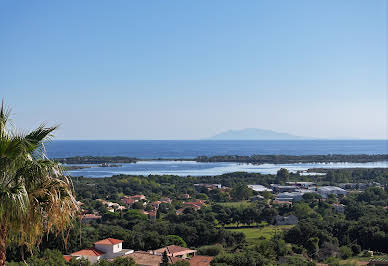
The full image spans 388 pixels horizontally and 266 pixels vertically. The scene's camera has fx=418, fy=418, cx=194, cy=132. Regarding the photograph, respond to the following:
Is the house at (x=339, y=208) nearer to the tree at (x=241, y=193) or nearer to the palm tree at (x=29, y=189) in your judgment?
the tree at (x=241, y=193)

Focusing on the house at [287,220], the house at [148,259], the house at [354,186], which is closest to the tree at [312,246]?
the house at [287,220]

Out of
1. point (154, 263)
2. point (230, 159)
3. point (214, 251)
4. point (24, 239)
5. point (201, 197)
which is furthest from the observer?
point (230, 159)

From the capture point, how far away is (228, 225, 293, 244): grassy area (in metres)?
28.7

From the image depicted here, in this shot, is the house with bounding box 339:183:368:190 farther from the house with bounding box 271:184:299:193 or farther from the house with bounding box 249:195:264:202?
the house with bounding box 249:195:264:202

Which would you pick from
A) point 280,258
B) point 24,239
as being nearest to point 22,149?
point 24,239

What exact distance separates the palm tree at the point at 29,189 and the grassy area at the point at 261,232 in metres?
23.4

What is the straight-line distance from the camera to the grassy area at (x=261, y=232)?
28691 mm

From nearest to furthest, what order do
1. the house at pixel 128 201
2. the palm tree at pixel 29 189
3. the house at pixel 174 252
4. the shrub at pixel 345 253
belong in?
the palm tree at pixel 29 189 < the house at pixel 174 252 < the shrub at pixel 345 253 < the house at pixel 128 201

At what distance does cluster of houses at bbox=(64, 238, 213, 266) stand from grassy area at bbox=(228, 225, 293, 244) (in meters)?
6.87

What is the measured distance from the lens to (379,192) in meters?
47.8

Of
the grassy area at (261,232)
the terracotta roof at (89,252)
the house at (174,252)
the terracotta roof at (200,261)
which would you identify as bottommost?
the grassy area at (261,232)

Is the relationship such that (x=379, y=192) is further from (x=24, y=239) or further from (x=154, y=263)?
(x=24, y=239)

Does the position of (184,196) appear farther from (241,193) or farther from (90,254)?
(90,254)

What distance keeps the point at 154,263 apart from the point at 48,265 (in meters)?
6.91
